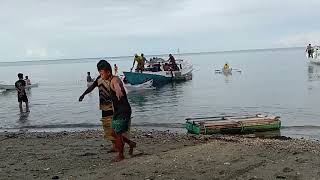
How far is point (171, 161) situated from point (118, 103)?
1.39 metres

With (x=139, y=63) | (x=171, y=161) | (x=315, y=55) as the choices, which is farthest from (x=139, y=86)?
(x=315, y=55)

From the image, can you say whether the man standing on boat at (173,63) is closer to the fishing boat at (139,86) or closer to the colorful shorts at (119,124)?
the fishing boat at (139,86)

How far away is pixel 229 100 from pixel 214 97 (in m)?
2.52

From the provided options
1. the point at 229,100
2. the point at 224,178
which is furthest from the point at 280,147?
the point at 229,100

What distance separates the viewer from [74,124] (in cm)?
2014

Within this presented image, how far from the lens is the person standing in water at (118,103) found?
338 inches

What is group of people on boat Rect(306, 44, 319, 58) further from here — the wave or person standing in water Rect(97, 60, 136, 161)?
person standing in water Rect(97, 60, 136, 161)

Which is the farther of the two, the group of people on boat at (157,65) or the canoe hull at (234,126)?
the group of people on boat at (157,65)

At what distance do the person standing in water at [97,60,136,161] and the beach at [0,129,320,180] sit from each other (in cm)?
55

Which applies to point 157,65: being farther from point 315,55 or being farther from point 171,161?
point 171,161

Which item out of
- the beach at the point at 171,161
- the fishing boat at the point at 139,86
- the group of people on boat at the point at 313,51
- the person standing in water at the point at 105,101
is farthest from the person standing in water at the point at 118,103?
the group of people on boat at the point at 313,51

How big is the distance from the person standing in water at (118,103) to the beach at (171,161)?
1.80ft

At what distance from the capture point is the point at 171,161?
28.0 ft

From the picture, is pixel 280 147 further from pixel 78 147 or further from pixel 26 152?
pixel 26 152
